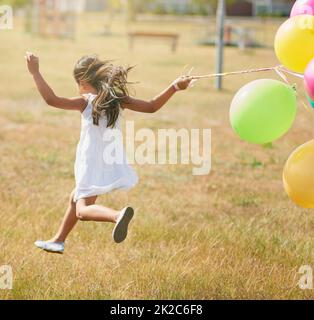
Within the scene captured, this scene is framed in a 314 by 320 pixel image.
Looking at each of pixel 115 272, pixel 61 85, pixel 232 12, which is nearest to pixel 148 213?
pixel 115 272

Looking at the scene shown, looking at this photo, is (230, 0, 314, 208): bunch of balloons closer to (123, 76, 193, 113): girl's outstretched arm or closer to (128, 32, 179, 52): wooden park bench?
(123, 76, 193, 113): girl's outstretched arm

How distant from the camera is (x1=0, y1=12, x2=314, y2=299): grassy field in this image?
4230mm

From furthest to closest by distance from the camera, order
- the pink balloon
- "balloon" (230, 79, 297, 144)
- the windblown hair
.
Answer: the windblown hair < "balloon" (230, 79, 297, 144) < the pink balloon

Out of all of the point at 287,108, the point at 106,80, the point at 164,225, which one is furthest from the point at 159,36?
the point at 287,108

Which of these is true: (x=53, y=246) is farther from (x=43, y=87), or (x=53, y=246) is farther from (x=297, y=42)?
(x=297, y=42)

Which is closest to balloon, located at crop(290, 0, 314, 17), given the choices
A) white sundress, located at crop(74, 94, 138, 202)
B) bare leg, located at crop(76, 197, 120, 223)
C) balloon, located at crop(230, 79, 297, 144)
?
balloon, located at crop(230, 79, 297, 144)

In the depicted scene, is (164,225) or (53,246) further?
(164,225)

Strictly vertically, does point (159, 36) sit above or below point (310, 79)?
below

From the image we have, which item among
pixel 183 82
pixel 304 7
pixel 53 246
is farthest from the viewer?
pixel 53 246

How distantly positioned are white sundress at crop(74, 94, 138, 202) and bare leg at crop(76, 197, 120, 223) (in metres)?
0.05

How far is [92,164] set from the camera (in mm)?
4109

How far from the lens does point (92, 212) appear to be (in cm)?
409

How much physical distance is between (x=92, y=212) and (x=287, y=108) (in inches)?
49.0

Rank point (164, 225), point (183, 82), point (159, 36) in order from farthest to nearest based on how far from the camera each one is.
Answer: point (159, 36) < point (164, 225) < point (183, 82)
